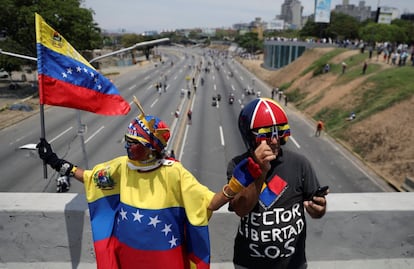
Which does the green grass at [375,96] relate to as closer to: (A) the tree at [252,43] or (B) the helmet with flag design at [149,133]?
(B) the helmet with flag design at [149,133]

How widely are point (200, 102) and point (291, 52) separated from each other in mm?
28437

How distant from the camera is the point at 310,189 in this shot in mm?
2295

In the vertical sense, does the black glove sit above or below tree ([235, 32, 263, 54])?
below

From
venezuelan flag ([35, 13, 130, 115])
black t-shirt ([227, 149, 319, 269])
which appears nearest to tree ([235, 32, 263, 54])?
venezuelan flag ([35, 13, 130, 115])

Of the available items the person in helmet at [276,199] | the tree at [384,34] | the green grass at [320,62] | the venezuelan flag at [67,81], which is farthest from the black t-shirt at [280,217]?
the tree at [384,34]

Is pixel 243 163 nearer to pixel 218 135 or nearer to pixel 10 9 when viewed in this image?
pixel 218 135

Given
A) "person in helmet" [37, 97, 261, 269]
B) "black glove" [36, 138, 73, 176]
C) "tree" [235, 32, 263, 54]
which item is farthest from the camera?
"tree" [235, 32, 263, 54]

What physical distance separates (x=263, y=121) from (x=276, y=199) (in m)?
0.58

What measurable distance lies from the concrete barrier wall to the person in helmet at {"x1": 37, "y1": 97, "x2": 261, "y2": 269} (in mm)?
505

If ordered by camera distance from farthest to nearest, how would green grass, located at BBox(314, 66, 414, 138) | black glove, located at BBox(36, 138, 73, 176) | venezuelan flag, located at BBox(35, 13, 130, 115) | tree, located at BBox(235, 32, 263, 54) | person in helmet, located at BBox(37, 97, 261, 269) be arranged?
tree, located at BBox(235, 32, 263, 54) < green grass, located at BBox(314, 66, 414, 138) < venezuelan flag, located at BBox(35, 13, 130, 115) < black glove, located at BBox(36, 138, 73, 176) < person in helmet, located at BBox(37, 97, 261, 269)

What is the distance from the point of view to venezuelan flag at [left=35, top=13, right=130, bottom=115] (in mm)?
3344

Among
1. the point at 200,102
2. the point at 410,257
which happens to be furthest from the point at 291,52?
the point at 410,257

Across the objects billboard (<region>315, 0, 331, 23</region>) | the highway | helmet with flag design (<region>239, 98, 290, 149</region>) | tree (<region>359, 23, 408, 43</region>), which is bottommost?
the highway

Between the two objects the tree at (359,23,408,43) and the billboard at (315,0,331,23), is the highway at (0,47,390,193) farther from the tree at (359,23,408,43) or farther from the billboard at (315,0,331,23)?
the tree at (359,23,408,43)
